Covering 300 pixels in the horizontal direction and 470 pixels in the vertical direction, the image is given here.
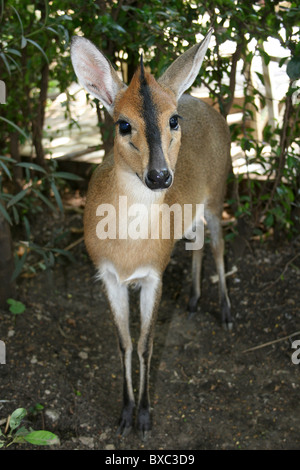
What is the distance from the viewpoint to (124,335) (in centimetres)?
398

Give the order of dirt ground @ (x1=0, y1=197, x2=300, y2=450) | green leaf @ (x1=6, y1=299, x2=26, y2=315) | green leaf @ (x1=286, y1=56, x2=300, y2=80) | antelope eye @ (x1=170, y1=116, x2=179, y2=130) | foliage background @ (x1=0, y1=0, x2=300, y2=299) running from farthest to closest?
green leaf @ (x1=6, y1=299, x2=26, y2=315), foliage background @ (x1=0, y1=0, x2=300, y2=299), dirt ground @ (x1=0, y1=197, x2=300, y2=450), green leaf @ (x1=286, y1=56, x2=300, y2=80), antelope eye @ (x1=170, y1=116, x2=179, y2=130)

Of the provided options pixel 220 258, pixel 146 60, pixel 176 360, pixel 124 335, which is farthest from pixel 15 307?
pixel 146 60

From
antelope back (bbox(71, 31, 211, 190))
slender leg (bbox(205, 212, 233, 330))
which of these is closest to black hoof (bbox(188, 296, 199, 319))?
slender leg (bbox(205, 212, 233, 330))

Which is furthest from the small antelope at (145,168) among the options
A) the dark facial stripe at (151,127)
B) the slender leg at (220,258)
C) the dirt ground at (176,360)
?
the dirt ground at (176,360)

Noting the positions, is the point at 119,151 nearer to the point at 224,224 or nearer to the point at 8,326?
the point at 8,326

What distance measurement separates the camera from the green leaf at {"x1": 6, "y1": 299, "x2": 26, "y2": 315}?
4422 mm

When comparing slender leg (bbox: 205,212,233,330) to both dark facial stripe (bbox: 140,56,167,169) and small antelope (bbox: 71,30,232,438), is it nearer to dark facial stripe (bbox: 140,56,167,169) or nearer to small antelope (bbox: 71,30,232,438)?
small antelope (bbox: 71,30,232,438)

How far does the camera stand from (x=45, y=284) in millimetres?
5004

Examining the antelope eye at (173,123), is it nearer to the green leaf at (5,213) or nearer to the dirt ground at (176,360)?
the green leaf at (5,213)

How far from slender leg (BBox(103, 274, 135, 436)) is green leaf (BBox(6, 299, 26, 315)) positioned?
2.83ft

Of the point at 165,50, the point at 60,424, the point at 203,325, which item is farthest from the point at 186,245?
the point at 60,424

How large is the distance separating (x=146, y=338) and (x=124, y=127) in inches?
57.2

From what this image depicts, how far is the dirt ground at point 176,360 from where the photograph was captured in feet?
12.6

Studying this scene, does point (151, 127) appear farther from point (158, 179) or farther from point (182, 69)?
point (182, 69)
